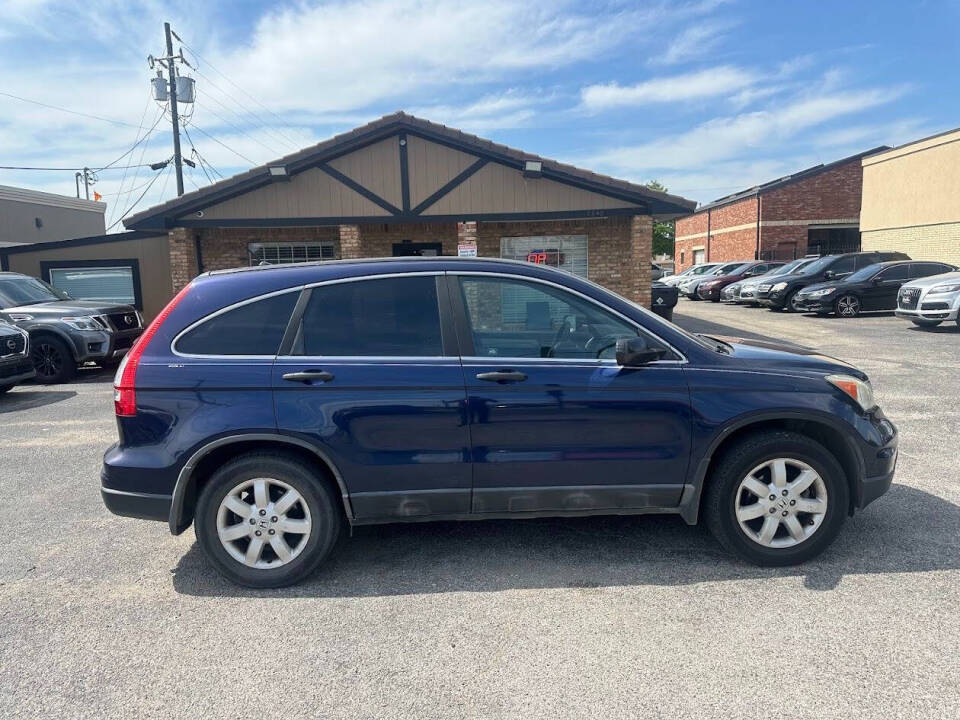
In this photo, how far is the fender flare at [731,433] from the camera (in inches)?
141

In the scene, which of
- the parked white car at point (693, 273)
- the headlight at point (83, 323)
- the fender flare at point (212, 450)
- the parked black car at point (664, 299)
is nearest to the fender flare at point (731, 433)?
the fender flare at point (212, 450)

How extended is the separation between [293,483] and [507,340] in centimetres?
140

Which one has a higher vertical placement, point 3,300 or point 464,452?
point 3,300

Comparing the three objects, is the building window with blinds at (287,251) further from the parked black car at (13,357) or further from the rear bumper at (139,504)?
the rear bumper at (139,504)

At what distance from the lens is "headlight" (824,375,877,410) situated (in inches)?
146

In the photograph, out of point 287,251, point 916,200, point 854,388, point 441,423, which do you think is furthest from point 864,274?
point 441,423

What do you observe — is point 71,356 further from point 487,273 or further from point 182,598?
point 487,273

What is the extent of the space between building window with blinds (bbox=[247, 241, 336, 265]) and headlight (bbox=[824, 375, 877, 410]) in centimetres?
1286

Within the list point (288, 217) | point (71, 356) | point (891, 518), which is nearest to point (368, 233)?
point (288, 217)

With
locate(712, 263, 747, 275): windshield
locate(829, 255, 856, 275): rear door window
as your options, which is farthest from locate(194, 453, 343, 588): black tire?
locate(712, 263, 747, 275): windshield

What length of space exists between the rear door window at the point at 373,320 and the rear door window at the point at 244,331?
0.12 meters

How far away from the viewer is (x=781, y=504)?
11.9ft

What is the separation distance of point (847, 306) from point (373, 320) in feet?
58.2

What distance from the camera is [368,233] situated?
49.1 feet
